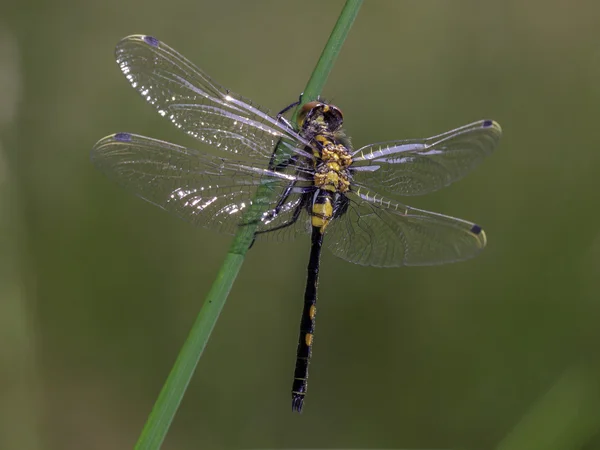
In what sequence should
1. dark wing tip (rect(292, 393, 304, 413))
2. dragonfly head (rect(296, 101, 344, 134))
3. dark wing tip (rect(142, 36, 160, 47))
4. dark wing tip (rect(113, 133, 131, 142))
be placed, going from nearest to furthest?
dark wing tip (rect(113, 133, 131, 142)) → dark wing tip (rect(142, 36, 160, 47)) → dark wing tip (rect(292, 393, 304, 413)) → dragonfly head (rect(296, 101, 344, 134))

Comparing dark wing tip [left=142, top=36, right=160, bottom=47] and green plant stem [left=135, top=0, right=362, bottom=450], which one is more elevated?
dark wing tip [left=142, top=36, right=160, bottom=47]

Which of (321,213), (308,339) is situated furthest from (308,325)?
(321,213)

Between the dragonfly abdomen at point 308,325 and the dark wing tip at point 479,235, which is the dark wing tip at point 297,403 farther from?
the dark wing tip at point 479,235

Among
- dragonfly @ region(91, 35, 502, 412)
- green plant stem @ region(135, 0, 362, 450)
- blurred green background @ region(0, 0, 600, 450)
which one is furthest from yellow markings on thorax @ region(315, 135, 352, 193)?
blurred green background @ region(0, 0, 600, 450)

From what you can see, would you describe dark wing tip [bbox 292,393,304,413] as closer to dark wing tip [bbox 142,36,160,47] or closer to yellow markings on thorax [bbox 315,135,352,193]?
yellow markings on thorax [bbox 315,135,352,193]

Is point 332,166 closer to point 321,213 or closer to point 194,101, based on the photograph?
point 321,213

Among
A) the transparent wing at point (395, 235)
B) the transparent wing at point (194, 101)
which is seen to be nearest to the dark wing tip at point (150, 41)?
the transparent wing at point (194, 101)

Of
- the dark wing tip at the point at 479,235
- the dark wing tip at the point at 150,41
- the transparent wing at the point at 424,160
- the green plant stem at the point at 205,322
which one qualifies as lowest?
the green plant stem at the point at 205,322
